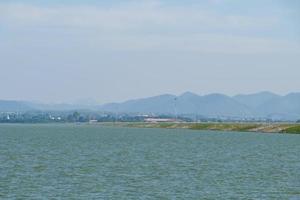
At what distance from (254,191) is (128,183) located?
31.3 ft

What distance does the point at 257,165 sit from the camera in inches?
2857

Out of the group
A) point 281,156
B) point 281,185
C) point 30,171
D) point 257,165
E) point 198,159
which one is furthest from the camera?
point 281,156

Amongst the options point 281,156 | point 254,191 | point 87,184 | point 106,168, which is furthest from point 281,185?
point 281,156

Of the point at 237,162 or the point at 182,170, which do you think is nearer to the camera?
the point at 182,170

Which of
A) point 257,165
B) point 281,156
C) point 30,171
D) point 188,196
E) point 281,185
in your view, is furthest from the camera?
point 281,156

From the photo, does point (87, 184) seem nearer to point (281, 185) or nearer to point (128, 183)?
point (128, 183)

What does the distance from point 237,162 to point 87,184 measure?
2949 cm

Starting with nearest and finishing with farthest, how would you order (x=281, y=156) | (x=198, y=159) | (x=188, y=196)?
(x=188, y=196) → (x=198, y=159) → (x=281, y=156)

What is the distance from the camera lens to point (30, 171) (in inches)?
2378

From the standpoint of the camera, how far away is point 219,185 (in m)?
51.8

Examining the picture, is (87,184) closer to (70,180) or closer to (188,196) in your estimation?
(70,180)

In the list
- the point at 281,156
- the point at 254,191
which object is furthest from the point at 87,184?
the point at 281,156

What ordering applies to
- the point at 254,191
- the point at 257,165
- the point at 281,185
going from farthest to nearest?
the point at 257,165 → the point at 281,185 → the point at 254,191

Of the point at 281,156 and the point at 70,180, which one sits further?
the point at 281,156
